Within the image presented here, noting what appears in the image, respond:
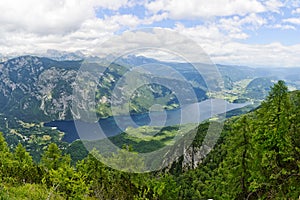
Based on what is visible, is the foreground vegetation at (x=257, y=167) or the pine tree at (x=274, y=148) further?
the pine tree at (x=274, y=148)

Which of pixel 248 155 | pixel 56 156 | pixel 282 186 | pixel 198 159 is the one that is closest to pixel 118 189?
pixel 248 155

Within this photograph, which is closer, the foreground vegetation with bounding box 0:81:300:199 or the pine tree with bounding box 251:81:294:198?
→ the foreground vegetation with bounding box 0:81:300:199

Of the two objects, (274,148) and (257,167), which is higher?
(274,148)

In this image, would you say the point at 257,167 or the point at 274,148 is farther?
the point at 257,167

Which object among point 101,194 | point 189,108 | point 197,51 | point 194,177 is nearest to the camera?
point 197,51

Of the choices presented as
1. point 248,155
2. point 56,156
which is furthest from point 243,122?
point 56,156

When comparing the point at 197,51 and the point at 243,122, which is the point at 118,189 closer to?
the point at 243,122

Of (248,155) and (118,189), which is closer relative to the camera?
(248,155)

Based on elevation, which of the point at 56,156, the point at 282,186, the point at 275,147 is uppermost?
the point at 275,147

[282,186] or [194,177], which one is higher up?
[282,186]

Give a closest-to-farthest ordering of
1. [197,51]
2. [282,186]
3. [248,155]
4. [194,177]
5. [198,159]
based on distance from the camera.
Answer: [197,51]
[282,186]
[248,155]
[194,177]
[198,159]
